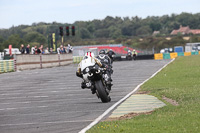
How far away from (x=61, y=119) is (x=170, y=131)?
339 centimetres

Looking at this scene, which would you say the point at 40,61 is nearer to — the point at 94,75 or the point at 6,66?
the point at 6,66

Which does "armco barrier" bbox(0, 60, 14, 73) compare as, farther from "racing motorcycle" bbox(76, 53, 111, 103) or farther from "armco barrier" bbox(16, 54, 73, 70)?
"racing motorcycle" bbox(76, 53, 111, 103)

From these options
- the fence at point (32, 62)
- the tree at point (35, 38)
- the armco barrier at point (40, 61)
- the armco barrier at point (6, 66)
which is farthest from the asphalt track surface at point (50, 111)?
the tree at point (35, 38)

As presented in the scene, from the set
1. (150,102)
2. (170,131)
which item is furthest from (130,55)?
(170,131)

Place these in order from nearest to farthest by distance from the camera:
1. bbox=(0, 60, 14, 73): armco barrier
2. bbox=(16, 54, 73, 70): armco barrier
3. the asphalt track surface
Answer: the asphalt track surface → bbox=(0, 60, 14, 73): armco barrier → bbox=(16, 54, 73, 70): armco barrier

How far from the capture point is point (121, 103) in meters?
13.9

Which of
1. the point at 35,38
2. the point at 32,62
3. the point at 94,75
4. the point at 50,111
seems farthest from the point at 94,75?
the point at 35,38

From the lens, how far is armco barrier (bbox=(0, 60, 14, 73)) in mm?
40062

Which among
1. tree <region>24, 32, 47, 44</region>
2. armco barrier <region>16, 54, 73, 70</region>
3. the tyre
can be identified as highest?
tree <region>24, 32, 47, 44</region>

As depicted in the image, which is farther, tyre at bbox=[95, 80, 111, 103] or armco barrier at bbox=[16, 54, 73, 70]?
armco barrier at bbox=[16, 54, 73, 70]

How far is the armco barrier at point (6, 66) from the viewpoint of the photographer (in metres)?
40.1

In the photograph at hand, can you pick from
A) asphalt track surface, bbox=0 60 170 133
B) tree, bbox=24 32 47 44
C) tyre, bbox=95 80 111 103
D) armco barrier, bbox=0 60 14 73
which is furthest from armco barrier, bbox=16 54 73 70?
tree, bbox=24 32 47 44

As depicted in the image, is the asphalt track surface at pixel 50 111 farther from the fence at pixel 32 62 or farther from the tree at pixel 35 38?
the tree at pixel 35 38

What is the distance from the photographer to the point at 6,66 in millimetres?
Result: 40531
